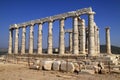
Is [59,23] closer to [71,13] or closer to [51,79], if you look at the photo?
[71,13]

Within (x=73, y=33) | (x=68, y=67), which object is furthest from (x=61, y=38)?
(x=68, y=67)

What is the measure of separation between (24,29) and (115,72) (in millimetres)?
28150

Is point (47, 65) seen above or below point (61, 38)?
below

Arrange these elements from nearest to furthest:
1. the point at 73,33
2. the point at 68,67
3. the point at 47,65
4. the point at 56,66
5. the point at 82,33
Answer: the point at 68,67 < the point at 56,66 < the point at 47,65 < the point at 73,33 < the point at 82,33

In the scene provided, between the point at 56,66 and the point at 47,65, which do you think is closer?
the point at 56,66

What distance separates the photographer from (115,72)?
56.0ft

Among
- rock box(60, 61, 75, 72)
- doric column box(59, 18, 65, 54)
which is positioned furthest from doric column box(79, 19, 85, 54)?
rock box(60, 61, 75, 72)

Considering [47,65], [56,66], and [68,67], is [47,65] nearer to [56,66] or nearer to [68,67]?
[56,66]

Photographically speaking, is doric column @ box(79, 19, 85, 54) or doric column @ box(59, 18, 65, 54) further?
doric column @ box(79, 19, 85, 54)

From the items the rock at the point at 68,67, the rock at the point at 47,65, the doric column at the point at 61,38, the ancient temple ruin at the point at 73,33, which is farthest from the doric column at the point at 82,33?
the rock at the point at 68,67

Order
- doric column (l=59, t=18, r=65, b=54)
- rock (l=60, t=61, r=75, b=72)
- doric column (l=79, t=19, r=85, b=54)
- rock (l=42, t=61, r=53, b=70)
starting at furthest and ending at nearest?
doric column (l=79, t=19, r=85, b=54) → doric column (l=59, t=18, r=65, b=54) → rock (l=42, t=61, r=53, b=70) → rock (l=60, t=61, r=75, b=72)

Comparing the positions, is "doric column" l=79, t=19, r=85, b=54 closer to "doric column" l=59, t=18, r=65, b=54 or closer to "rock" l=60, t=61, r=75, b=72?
"doric column" l=59, t=18, r=65, b=54

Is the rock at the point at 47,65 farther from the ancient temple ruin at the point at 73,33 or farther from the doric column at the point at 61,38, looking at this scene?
the doric column at the point at 61,38

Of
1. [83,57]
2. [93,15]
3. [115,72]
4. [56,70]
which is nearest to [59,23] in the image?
[93,15]
